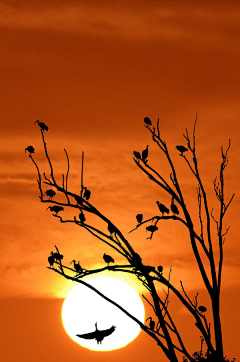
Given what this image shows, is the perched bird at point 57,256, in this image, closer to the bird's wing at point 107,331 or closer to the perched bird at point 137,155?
the perched bird at point 137,155

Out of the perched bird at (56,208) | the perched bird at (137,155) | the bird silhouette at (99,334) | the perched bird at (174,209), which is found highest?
the perched bird at (137,155)

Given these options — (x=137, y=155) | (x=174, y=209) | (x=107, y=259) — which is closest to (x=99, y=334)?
(x=107, y=259)

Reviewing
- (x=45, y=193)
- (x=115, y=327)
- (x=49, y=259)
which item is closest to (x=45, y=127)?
(x=45, y=193)

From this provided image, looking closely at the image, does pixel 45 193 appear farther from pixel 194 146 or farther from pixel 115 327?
pixel 115 327

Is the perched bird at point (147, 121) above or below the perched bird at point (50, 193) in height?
above

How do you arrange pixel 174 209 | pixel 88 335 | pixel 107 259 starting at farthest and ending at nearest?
pixel 88 335 → pixel 107 259 → pixel 174 209

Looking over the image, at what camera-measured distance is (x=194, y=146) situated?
24.7 ft

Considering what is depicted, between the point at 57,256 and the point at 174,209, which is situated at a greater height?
the point at 174,209

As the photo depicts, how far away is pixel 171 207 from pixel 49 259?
5.56ft

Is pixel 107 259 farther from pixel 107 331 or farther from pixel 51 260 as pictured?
pixel 107 331

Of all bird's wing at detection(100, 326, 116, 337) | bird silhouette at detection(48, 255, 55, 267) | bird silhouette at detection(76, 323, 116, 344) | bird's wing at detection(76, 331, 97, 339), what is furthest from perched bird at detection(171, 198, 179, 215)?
bird's wing at detection(100, 326, 116, 337)

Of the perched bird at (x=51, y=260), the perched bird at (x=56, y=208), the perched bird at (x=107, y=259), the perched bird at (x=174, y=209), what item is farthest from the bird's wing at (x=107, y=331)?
the perched bird at (x=174, y=209)

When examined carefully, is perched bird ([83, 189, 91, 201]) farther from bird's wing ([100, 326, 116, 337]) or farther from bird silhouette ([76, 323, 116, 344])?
bird's wing ([100, 326, 116, 337])

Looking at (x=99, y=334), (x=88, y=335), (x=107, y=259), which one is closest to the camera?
(x=107, y=259)
